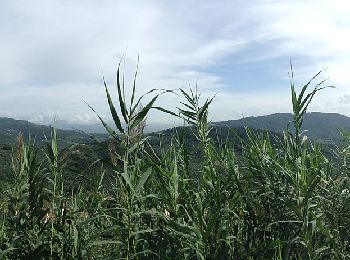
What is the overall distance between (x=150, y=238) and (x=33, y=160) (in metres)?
1.57

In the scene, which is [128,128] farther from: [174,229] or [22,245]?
[22,245]

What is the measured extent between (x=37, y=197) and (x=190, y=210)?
1686 millimetres

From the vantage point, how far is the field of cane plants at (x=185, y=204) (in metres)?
3.82

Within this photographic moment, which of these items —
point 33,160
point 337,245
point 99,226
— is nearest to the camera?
point 337,245

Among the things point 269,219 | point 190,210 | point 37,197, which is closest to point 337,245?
point 269,219

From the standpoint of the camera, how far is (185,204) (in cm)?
437

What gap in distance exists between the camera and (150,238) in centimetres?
431

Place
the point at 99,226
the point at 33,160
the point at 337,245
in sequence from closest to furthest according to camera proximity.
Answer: the point at 337,245 < the point at 33,160 < the point at 99,226

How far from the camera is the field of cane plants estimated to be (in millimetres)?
3818

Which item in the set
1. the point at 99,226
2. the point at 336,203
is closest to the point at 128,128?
the point at 99,226

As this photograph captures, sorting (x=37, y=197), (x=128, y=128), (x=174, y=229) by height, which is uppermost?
(x=128, y=128)

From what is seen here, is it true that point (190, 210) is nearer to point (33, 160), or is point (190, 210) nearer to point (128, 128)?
point (128, 128)

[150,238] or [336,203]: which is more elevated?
[336,203]

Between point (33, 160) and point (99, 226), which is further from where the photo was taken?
point (99, 226)
